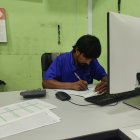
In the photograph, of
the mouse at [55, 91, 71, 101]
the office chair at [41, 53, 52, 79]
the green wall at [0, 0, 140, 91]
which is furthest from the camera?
the green wall at [0, 0, 140, 91]

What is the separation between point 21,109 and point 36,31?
5.62 feet

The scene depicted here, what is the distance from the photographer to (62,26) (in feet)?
9.18

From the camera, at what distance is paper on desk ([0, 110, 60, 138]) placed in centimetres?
86

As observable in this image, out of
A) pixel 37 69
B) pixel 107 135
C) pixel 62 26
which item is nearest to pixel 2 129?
pixel 107 135

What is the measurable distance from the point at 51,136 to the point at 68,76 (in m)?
1.07

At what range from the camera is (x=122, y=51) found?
3.34ft

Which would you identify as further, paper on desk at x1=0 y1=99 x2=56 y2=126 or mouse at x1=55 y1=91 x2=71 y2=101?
mouse at x1=55 y1=91 x2=71 y2=101

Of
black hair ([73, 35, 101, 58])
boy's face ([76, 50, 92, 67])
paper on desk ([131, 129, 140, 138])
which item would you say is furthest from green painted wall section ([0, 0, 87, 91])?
paper on desk ([131, 129, 140, 138])

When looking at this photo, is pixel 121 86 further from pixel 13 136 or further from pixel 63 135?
pixel 13 136

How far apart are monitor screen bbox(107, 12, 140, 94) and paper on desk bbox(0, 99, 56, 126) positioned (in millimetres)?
373

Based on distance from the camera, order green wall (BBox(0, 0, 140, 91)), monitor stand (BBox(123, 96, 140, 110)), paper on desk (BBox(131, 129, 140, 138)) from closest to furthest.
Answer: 1. paper on desk (BBox(131, 129, 140, 138))
2. monitor stand (BBox(123, 96, 140, 110))
3. green wall (BBox(0, 0, 140, 91))

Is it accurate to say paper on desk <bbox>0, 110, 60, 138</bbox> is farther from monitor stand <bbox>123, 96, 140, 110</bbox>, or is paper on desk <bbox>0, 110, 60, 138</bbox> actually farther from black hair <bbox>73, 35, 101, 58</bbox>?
black hair <bbox>73, 35, 101, 58</bbox>

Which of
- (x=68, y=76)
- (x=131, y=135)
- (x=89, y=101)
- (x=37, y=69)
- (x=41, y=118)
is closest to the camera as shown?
(x=131, y=135)

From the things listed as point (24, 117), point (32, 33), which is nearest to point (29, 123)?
point (24, 117)
